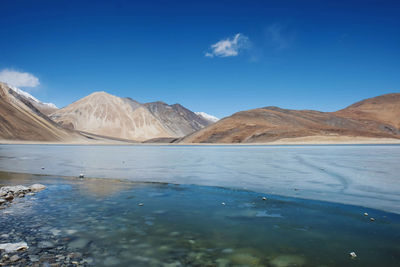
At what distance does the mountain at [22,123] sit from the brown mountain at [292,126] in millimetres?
48731

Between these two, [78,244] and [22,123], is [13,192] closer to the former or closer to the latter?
[78,244]

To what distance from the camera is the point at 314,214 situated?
798cm

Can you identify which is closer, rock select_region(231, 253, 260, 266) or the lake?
rock select_region(231, 253, 260, 266)

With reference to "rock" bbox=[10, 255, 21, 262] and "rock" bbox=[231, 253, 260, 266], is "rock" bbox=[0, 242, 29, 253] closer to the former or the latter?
"rock" bbox=[10, 255, 21, 262]

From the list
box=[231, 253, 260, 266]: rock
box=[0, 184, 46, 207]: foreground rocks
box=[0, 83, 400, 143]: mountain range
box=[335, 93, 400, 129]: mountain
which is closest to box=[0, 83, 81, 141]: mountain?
box=[0, 83, 400, 143]: mountain range

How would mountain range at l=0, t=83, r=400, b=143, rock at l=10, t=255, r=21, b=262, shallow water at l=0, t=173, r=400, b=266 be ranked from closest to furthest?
rock at l=10, t=255, r=21, b=262
shallow water at l=0, t=173, r=400, b=266
mountain range at l=0, t=83, r=400, b=143

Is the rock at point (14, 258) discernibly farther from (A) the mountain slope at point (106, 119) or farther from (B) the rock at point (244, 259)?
(A) the mountain slope at point (106, 119)

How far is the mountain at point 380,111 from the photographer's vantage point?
521 ft

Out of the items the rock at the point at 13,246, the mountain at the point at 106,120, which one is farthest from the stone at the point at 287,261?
the mountain at the point at 106,120

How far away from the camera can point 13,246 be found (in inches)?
218

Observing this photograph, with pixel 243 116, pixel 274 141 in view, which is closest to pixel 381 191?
pixel 274 141

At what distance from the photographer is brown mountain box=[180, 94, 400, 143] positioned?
321 feet

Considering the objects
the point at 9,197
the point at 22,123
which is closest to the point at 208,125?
the point at 22,123

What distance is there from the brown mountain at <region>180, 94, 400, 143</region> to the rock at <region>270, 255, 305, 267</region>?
9102 centimetres
